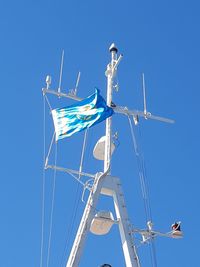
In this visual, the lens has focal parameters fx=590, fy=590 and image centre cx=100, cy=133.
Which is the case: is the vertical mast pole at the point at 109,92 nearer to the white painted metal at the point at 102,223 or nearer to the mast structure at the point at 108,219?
the mast structure at the point at 108,219

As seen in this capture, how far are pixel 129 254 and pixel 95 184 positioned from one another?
6.84ft

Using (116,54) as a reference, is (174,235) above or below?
below

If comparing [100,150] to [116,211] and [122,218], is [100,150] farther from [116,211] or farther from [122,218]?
[122,218]

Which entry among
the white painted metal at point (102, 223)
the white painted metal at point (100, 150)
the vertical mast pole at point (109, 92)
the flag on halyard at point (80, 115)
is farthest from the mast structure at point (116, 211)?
the flag on halyard at point (80, 115)

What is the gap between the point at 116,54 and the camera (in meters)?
19.3

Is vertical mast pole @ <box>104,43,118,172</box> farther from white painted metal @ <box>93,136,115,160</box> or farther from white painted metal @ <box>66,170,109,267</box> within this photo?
white painted metal @ <box>66,170,109,267</box>

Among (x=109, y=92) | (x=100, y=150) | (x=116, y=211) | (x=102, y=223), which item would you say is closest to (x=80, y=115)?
(x=100, y=150)

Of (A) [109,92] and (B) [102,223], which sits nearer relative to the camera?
(B) [102,223]

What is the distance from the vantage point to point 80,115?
57.4 ft

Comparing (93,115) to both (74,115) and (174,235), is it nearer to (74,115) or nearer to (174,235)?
(74,115)

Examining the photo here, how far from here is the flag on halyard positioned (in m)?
17.0

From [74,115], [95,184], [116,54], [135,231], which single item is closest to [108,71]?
[116,54]

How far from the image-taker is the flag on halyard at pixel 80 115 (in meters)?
17.0

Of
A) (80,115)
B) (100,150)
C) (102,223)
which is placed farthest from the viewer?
(80,115)
